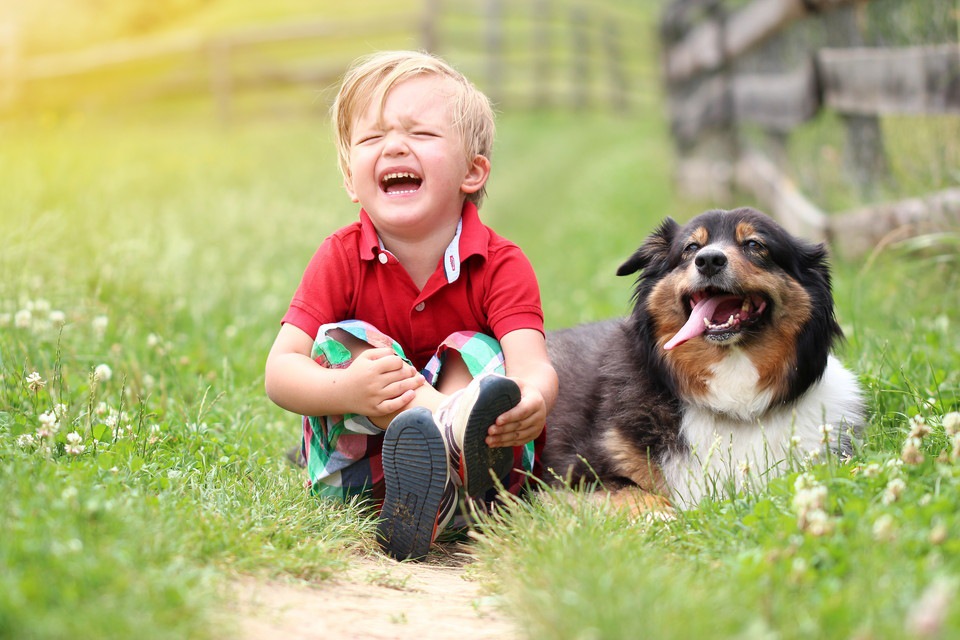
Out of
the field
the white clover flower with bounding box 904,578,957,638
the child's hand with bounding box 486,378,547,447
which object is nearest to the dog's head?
the field

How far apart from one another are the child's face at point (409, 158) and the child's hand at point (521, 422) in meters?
0.75

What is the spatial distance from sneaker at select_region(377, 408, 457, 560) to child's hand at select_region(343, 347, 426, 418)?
0.17m

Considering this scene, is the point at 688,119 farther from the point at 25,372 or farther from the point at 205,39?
the point at 25,372

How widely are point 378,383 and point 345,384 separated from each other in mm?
114

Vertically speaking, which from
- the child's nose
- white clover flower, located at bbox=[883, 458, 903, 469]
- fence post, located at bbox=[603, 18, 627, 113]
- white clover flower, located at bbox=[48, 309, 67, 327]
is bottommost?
white clover flower, located at bbox=[883, 458, 903, 469]

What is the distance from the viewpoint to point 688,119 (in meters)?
14.7

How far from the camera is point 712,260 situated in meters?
3.59

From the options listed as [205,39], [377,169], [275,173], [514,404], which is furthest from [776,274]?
[205,39]

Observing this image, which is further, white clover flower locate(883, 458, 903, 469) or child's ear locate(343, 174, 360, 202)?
child's ear locate(343, 174, 360, 202)

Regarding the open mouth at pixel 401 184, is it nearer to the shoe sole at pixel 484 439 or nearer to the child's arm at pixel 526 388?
the child's arm at pixel 526 388

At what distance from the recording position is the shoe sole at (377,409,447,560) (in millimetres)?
3070

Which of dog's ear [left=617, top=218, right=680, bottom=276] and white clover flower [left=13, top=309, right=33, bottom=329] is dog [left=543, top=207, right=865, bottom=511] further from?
white clover flower [left=13, top=309, right=33, bottom=329]

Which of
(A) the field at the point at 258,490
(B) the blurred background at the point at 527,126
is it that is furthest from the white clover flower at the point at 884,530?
(B) the blurred background at the point at 527,126

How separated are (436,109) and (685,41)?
1180 centimetres
